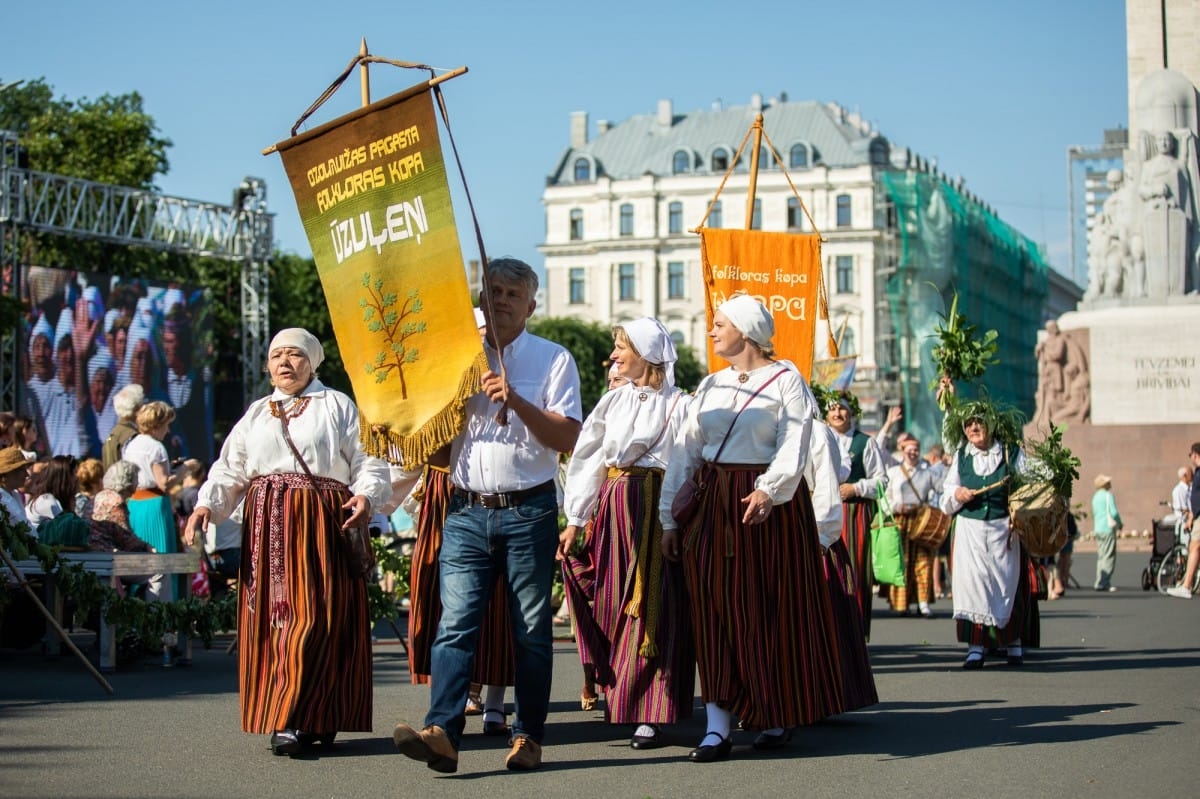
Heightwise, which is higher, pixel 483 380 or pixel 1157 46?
pixel 1157 46

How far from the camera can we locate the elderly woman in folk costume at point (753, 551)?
7.61 m

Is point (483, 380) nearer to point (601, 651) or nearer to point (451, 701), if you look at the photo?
point (451, 701)

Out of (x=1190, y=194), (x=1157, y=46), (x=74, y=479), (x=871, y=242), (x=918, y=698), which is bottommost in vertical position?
(x=918, y=698)

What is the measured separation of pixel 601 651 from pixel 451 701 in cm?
170

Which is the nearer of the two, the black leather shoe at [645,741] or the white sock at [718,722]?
the white sock at [718,722]

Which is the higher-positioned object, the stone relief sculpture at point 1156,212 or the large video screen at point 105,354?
the stone relief sculpture at point 1156,212

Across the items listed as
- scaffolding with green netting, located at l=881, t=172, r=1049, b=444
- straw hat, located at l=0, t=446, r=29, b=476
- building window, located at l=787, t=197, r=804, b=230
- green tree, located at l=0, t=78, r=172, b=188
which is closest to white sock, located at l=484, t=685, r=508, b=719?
straw hat, located at l=0, t=446, r=29, b=476

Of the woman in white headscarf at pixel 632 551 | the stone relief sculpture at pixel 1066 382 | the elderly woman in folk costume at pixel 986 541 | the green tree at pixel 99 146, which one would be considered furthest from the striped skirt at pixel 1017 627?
the green tree at pixel 99 146

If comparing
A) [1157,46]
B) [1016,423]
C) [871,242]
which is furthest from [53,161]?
[871,242]

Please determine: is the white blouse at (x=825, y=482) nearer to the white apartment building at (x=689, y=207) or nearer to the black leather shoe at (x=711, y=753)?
the black leather shoe at (x=711, y=753)

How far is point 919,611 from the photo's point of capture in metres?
18.6

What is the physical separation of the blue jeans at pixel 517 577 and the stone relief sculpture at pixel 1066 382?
24413mm

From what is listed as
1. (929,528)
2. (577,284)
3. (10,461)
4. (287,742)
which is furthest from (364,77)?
(577,284)

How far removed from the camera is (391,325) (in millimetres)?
7438
